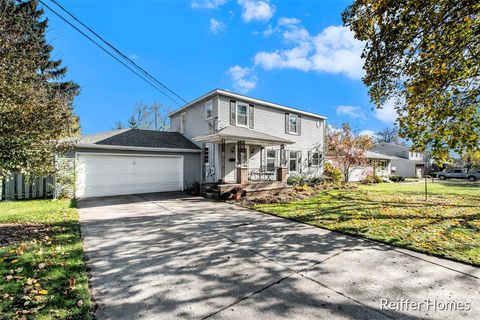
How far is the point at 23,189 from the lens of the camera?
10.0 meters

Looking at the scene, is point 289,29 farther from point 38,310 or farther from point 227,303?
point 38,310

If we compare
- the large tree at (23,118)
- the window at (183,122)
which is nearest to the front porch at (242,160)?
the window at (183,122)

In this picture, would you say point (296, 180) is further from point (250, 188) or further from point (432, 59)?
point (432, 59)

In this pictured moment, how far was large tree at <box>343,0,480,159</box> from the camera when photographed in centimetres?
526

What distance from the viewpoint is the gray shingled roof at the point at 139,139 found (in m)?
11.9

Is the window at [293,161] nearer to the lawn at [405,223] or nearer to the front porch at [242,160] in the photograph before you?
the front porch at [242,160]

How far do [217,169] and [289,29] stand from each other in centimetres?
857

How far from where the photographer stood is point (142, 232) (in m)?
5.58

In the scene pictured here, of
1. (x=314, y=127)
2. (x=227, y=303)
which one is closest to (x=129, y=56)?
(x=227, y=303)

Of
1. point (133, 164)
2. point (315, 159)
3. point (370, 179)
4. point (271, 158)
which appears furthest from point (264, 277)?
point (370, 179)

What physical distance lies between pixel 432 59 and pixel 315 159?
12700 millimetres

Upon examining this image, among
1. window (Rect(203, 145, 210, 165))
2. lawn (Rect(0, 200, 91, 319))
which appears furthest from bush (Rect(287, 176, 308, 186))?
lawn (Rect(0, 200, 91, 319))

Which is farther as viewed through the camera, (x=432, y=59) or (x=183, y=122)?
(x=183, y=122)

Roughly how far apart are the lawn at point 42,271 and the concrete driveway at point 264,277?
8.9 inches
